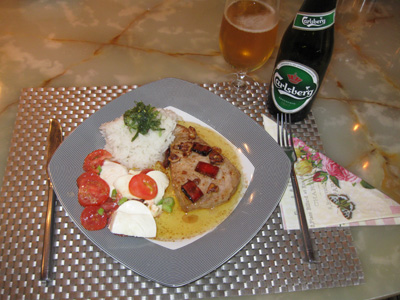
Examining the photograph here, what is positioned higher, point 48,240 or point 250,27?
point 250,27

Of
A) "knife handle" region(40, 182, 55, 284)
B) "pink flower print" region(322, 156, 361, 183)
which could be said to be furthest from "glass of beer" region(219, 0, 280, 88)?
"knife handle" region(40, 182, 55, 284)

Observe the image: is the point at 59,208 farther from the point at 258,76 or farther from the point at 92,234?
the point at 258,76

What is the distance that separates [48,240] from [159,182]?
68 cm

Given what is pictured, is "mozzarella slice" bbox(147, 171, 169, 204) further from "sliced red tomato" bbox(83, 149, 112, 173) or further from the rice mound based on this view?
"sliced red tomato" bbox(83, 149, 112, 173)

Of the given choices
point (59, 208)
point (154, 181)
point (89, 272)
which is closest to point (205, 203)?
point (154, 181)

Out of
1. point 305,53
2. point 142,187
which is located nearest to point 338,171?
point 305,53

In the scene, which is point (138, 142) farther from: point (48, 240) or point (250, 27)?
point (250, 27)

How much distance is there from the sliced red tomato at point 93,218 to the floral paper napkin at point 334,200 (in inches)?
40.9

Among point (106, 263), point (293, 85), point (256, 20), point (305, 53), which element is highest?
point (256, 20)

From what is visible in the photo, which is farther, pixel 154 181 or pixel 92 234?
pixel 154 181

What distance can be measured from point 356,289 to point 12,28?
10.7 feet

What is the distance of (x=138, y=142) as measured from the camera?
7.13 ft

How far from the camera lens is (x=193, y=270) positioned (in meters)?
1.63

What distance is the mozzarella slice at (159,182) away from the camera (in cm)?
197
